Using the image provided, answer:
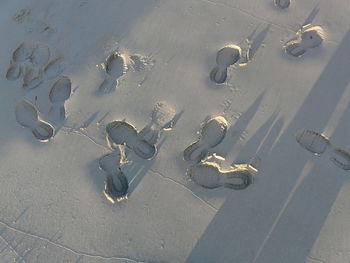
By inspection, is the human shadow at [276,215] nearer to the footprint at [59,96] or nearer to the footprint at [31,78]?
the footprint at [59,96]

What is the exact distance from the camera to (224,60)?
3801 millimetres

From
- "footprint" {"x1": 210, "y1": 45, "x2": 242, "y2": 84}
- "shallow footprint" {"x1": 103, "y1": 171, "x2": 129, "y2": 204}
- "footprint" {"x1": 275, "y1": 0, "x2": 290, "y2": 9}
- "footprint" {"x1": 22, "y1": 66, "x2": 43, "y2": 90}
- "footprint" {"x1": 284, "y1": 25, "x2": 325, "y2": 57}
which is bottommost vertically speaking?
"shallow footprint" {"x1": 103, "y1": 171, "x2": 129, "y2": 204}

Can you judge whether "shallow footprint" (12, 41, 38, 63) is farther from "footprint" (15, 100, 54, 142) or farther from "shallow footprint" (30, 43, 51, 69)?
"footprint" (15, 100, 54, 142)

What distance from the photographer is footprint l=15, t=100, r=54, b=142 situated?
12.2ft

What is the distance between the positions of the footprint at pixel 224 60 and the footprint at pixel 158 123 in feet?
1.75

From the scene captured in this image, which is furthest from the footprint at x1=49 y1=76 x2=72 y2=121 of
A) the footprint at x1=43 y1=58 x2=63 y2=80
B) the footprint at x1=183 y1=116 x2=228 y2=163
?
the footprint at x1=183 y1=116 x2=228 y2=163

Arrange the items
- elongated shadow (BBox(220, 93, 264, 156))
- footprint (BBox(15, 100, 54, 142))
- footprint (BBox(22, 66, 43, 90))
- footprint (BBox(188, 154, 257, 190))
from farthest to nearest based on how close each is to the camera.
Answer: footprint (BBox(22, 66, 43, 90))
footprint (BBox(15, 100, 54, 142))
elongated shadow (BBox(220, 93, 264, 156))
footprint (BBox(188, 154, 257, 190))

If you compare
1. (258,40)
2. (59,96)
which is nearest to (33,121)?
(59,96)

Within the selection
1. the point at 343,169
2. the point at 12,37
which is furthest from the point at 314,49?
the point at 12,37

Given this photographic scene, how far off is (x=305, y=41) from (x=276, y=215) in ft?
5.63

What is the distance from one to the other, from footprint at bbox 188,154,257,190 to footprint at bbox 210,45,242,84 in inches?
30.5

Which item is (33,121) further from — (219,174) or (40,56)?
(219,174)

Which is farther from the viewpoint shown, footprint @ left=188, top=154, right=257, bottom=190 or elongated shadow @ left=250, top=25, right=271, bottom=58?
elongated shadow @ left=250, top=25, right=271, bottom=58

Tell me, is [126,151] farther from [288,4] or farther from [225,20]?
[288,4]
